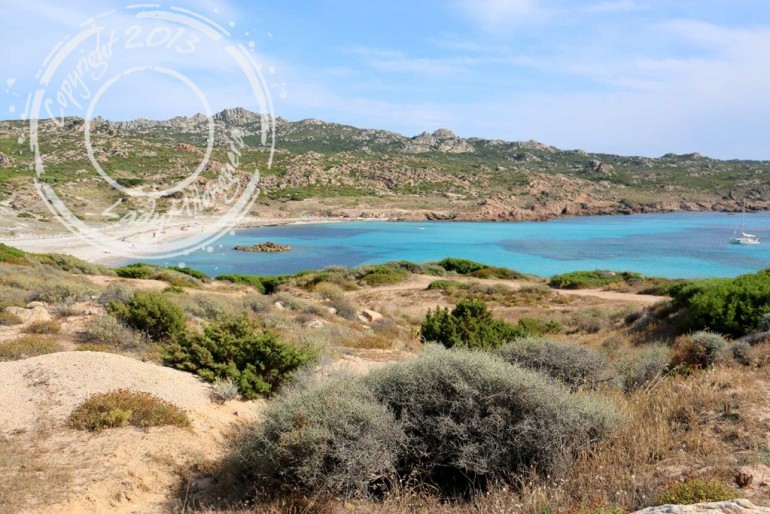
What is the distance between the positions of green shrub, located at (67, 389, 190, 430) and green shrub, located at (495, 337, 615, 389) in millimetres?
4484

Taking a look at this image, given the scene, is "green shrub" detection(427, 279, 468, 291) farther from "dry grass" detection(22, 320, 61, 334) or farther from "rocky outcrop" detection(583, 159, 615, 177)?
"rocky outcrop" detection(583, 159, 615, 177)

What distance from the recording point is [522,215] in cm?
9981

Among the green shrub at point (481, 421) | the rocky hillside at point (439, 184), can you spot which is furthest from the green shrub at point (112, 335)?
the rocky hillside at point (439, 184)

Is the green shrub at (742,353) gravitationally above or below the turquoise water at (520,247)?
above

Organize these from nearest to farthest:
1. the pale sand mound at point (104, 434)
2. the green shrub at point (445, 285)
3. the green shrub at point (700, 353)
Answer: the pale sand mound at point (104, 434), the green shrub at point (700, 353), the green shrub at point (445, 285)

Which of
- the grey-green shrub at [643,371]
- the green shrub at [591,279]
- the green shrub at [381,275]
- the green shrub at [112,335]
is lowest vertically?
the green shrub at [381,275]

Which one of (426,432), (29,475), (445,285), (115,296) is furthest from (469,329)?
(445,285)

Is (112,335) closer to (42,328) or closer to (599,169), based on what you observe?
(42,328)

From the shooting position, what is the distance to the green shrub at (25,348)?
26.7ft

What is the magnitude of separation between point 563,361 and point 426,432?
351 centimetres

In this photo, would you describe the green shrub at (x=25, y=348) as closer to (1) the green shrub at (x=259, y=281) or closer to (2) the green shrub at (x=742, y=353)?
(2) the green shrub at (x=742, y=353)

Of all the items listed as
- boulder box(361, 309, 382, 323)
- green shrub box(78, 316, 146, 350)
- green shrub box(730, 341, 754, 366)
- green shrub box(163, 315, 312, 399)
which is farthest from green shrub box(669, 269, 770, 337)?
green shrub box(78, 316, 146, 350)

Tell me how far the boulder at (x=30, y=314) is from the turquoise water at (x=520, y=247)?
1190 inches

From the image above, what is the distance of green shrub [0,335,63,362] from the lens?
8.15 m
